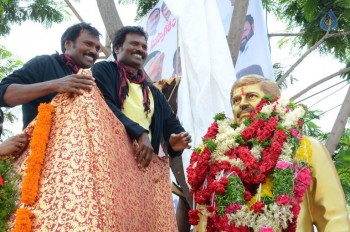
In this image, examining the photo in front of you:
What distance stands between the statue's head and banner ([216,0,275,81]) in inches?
112

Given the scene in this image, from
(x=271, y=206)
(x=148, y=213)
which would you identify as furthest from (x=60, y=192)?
(x=271, y=206)

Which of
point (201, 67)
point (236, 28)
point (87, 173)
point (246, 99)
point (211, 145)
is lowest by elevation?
point (87, 173)

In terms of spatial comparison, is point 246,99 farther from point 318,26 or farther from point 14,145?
point 318,26

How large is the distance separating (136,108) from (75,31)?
78 centimetres

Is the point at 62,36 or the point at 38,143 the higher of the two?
the point at 62,36

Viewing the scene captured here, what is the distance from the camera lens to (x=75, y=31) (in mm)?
4363

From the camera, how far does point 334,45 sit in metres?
8.53

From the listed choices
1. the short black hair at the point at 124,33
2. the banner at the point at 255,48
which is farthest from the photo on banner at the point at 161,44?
the short black hair at the point at 124,33

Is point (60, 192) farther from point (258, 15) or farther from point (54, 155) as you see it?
point (258, 15)

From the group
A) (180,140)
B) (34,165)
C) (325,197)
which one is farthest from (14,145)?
(325,197)

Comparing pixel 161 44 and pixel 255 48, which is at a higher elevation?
pixel 161 44

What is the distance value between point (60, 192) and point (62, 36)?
1.57 meters

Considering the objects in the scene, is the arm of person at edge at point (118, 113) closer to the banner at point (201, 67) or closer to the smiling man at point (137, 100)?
the smiling man at point (137, 100)

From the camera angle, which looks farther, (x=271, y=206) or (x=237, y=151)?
(x=237, y=151)
